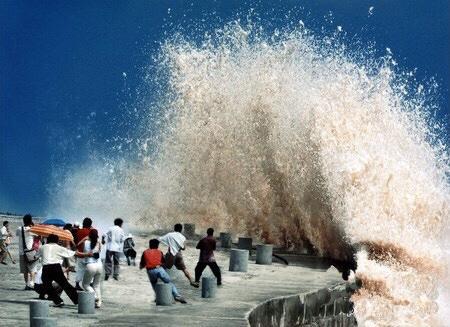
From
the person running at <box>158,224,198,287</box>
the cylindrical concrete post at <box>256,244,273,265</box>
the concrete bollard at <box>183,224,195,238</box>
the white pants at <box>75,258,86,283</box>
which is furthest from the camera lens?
the concrete bollard at <box>183,224,195,238</box>

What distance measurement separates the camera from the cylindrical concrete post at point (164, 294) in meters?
14.7

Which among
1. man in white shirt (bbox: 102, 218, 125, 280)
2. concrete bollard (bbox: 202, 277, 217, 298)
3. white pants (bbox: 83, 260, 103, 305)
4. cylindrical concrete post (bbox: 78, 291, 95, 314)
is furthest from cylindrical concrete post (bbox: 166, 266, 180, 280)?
cylindrical concrete post (bbox: 78, 291, 95, 314)

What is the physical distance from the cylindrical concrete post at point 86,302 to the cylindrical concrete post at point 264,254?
380 inches

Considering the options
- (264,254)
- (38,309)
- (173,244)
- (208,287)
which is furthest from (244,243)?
(38,309)

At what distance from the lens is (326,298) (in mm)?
17703

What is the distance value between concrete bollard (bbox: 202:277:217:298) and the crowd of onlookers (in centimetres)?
69

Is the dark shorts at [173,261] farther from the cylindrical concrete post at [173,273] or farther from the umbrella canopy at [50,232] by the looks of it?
the umbrella canopy at [50,232]

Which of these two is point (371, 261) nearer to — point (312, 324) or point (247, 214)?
point (312, 324)

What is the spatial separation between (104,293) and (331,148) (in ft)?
57.1

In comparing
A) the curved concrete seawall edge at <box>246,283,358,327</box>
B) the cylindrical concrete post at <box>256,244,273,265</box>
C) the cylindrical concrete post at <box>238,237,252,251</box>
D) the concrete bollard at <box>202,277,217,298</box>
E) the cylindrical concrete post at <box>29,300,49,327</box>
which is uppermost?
the cylindrical concrete post at <box>238,237,252,251</box>

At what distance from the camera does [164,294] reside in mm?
14719

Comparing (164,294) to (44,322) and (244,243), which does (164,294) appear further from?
(244,243)

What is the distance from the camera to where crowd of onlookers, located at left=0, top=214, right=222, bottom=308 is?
45.2 ft

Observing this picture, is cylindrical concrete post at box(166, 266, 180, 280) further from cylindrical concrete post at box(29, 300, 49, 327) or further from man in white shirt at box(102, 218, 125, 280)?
cylindrical concrete post at box(29, 300, 49, 327)
